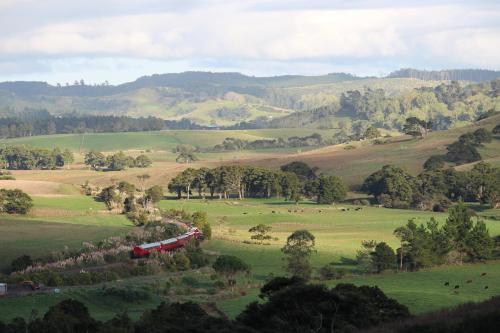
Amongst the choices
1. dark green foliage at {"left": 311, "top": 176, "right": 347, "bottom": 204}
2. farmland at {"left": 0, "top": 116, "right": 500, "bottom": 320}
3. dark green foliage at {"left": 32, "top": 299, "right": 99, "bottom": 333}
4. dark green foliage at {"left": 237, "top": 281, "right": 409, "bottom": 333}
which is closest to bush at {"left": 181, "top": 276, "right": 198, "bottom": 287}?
farmland at {"left": 0, "top": 116, "right": 500, "bottom": 320}

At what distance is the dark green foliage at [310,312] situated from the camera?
4219 cm

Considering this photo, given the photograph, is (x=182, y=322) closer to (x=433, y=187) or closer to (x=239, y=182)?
(x=433, y=187)

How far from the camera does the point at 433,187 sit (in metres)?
140

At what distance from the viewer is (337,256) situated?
79.8 meters

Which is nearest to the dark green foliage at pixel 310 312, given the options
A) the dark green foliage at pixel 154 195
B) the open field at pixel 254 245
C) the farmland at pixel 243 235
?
the farmland at pixel 243 235

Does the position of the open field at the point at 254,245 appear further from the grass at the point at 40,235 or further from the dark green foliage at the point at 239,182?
the dark green foliage at the point at 239,182

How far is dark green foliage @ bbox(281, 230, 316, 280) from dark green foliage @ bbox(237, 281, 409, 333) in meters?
17.8

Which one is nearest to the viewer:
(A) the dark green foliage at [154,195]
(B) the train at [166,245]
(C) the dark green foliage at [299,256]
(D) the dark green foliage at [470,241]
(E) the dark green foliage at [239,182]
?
(C) the dark green foliage at [299,256]

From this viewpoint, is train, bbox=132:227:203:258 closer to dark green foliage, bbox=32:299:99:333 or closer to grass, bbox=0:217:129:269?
grass, bbox=0:217:129:269

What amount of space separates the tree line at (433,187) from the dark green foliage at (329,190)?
5.99 m

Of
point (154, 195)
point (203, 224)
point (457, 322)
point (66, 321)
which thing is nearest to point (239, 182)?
point (154, 195)

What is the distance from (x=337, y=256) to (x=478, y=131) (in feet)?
404

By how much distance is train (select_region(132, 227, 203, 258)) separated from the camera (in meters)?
74.9

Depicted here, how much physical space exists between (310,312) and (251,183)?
110573mm
